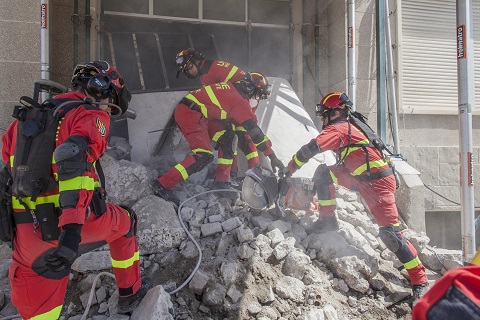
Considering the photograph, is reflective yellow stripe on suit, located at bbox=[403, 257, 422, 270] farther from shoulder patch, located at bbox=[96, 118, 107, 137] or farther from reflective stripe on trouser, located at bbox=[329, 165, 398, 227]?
Result: shoulder patch, located at bbox=[96, 118, 107, 137]

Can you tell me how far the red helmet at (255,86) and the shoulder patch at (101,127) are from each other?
271 centimetres

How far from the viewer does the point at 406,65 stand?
20.7ft

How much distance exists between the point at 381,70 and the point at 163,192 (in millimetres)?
4235

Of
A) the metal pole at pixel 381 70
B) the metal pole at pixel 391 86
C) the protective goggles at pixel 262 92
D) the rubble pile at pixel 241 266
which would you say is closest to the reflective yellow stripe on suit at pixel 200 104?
the protective goggles at pixel 262 92

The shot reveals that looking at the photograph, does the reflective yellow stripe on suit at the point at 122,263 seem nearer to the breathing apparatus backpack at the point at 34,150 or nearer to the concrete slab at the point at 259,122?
the breathing apparatus backpack at the point at 34,150

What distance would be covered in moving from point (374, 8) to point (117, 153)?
5.15 m

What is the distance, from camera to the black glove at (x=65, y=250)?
1729mm

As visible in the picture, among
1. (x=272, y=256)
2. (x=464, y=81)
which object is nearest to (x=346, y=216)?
(x=272, y=256)

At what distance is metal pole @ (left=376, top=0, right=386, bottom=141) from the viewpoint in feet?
18.2

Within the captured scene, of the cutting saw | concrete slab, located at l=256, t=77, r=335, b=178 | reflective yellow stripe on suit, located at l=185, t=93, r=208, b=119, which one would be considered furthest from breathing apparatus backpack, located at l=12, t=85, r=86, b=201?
concrete slab, located at l=256, t=77, r=335, b=178

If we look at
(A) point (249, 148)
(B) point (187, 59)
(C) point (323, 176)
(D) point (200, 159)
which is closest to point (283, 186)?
(C) point (323, 176)

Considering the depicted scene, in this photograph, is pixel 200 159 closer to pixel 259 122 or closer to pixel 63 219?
pixel 259 122

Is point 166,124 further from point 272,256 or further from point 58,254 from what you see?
point 58,254

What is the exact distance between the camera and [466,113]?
3180 millimetres
